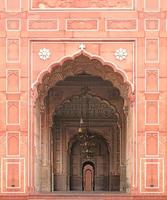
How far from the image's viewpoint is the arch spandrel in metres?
15.4

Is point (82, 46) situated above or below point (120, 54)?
above

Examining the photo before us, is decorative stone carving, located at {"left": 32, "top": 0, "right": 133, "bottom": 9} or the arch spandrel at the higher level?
decorative stone carving, located at {"left": 32, "top": 0, "right": 133, "bottom": 9}

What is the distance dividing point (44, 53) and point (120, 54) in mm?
1563

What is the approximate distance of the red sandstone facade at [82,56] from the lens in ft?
50.0

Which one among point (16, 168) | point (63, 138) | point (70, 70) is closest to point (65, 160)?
point (63, 138)

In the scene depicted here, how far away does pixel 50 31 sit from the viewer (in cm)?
1548

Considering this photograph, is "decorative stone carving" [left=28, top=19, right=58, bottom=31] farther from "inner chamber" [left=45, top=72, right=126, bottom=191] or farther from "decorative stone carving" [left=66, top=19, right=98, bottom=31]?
"inner chamber" [left=45, top=72, right=126, bottom=191]

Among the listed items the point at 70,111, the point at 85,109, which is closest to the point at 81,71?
the point at 85,109

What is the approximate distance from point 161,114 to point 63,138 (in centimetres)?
829

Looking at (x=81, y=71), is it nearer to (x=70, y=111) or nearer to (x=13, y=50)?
(x=13, y=50)

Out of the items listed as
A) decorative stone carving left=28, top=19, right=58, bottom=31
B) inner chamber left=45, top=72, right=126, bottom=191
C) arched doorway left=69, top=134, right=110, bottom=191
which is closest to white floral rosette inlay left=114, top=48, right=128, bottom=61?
decorative stone carving left=28, top=19, right=58, bottom=31

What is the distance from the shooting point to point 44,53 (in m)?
15.5

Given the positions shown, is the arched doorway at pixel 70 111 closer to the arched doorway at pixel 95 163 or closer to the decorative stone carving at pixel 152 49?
the decorative stone carving at pixel 152 49

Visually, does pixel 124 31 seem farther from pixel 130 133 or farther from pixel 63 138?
pixel 63 138
